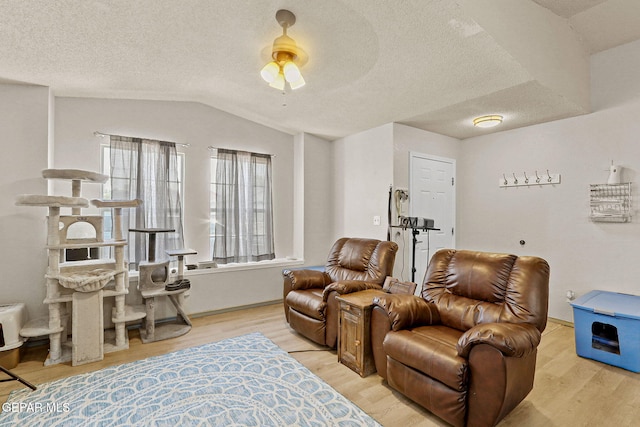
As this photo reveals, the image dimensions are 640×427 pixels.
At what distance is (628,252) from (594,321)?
1.08 m

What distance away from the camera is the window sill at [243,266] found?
3.77 meters

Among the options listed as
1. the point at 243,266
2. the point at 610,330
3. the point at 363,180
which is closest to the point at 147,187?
the point at 243,266

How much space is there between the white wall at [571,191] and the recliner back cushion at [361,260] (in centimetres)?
212

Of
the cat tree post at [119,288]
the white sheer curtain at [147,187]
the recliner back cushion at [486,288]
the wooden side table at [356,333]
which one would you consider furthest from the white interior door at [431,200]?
the cat tree post at [119,288]

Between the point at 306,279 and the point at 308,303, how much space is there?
1.30 feet

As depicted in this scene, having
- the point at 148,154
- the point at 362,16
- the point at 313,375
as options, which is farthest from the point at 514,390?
the point at 148,154

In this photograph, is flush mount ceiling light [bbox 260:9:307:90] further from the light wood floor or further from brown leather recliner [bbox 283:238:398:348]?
the light wood floor

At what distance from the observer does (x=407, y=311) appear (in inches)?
86.5

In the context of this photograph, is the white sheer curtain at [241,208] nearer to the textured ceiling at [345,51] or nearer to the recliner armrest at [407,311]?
the textured ceiling at [345,51]

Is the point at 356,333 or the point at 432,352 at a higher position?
the point at 432,352

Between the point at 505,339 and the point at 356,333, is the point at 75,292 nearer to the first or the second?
the point at 356,333

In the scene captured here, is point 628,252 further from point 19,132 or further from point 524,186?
point 19,132

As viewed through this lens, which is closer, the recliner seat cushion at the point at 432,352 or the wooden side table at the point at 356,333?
the recliner seat cushion at the point at 432,352

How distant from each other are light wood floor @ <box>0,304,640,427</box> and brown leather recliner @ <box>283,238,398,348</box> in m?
0.20
